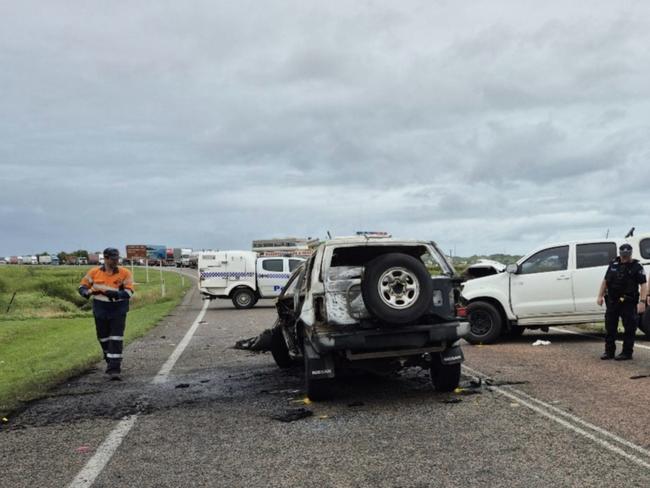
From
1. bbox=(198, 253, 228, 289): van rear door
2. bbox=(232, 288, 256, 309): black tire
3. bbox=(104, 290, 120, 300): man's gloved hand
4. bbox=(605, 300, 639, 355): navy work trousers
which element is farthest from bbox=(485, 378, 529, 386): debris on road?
bbox=(198, 253, 228, 289): van rear door

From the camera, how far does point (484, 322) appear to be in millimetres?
12516

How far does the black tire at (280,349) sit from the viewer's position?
9.76m

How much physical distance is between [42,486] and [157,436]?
1.35 meters

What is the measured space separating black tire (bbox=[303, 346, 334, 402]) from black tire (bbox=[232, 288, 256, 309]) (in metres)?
18.2

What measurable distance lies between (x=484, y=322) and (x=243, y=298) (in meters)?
14.3

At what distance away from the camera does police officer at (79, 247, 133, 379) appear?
31.2ft

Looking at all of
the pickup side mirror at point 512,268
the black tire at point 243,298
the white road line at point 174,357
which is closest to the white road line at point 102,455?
the white road line at point 174,357

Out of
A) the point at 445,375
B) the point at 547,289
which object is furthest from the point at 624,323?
the point at 445,375

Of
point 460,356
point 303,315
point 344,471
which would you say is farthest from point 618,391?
point 344,471

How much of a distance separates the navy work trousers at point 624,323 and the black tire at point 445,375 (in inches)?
141

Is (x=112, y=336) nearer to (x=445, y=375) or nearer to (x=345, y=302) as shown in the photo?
(x=345, y=302)

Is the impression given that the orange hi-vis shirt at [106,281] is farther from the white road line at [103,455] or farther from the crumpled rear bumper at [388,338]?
the crumpled rear bumper at [388,338]

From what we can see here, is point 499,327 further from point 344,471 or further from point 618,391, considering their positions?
point 344,471

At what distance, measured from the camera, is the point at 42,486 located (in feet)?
15.3
